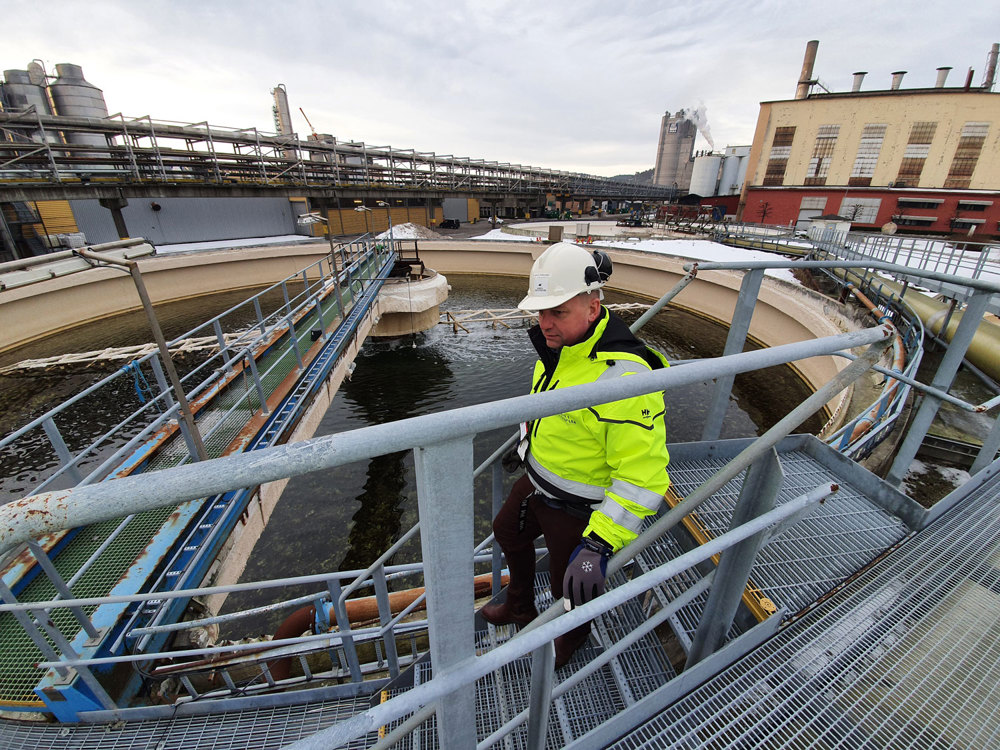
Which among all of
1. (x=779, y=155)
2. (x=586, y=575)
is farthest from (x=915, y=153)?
(x=586, y=575)

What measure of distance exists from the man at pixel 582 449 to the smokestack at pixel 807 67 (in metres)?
46.3

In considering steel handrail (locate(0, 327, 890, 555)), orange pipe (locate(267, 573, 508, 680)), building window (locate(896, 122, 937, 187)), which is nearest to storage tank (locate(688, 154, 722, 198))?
building window (locate(896, 122, 937, 187))

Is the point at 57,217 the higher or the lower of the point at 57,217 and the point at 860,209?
the lower

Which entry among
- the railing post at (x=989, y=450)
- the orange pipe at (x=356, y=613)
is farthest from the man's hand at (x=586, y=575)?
the railing post at (x=989, y=450)

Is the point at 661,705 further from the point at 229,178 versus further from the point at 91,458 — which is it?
the point at 229,178

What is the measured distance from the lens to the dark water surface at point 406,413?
23.6 feet

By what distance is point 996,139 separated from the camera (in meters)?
26.8

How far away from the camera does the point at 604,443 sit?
1841 millimetres

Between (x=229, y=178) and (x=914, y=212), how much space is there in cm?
4600

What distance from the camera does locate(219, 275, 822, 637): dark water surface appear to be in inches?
283

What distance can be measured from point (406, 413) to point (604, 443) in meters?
10.4

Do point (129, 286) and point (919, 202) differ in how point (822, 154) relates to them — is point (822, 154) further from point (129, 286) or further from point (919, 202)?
point (129, 286)

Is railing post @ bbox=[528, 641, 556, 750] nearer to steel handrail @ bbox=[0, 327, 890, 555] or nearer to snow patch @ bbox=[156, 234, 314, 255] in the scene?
steel handrail @ bbox=[0, 327, 890, 555]

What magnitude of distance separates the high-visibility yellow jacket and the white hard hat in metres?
0.22
